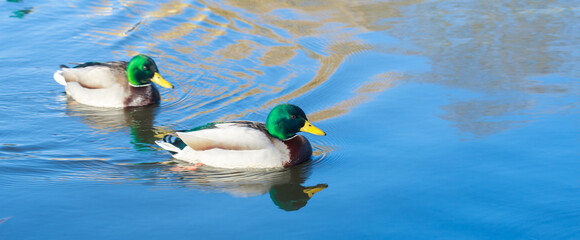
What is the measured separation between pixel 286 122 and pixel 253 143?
327 millimetres

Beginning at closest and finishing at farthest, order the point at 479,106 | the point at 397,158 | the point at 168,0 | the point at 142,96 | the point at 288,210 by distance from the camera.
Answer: the point at 288,210
the point at 397,158
the point at 479,106
the point at 142,96
the point at 168,0

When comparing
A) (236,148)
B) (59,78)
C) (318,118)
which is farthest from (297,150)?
(59,78)

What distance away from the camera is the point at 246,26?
11.8 metres

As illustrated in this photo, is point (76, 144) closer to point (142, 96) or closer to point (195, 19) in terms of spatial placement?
point (142, 96)

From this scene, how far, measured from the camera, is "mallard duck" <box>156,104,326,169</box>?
659cm

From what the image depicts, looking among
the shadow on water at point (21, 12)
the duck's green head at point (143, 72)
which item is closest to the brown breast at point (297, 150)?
the duck's green head at point (143, 72)

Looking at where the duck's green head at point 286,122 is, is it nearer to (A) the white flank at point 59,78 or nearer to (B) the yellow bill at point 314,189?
(B) the yellow bill at point 314,189

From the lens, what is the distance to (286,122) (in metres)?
6.62

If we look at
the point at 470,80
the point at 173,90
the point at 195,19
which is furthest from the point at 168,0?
the point at 470,80

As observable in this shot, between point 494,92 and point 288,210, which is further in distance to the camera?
point 494,92

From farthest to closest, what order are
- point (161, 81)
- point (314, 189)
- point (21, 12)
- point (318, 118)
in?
point (21, 12) < point (161, 81) < point (318, 118) < point (314, 189)

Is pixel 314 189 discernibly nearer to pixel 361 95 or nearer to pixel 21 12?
pixel 361 95

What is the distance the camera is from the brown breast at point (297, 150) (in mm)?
6621

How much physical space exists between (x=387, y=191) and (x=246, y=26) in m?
6.23
